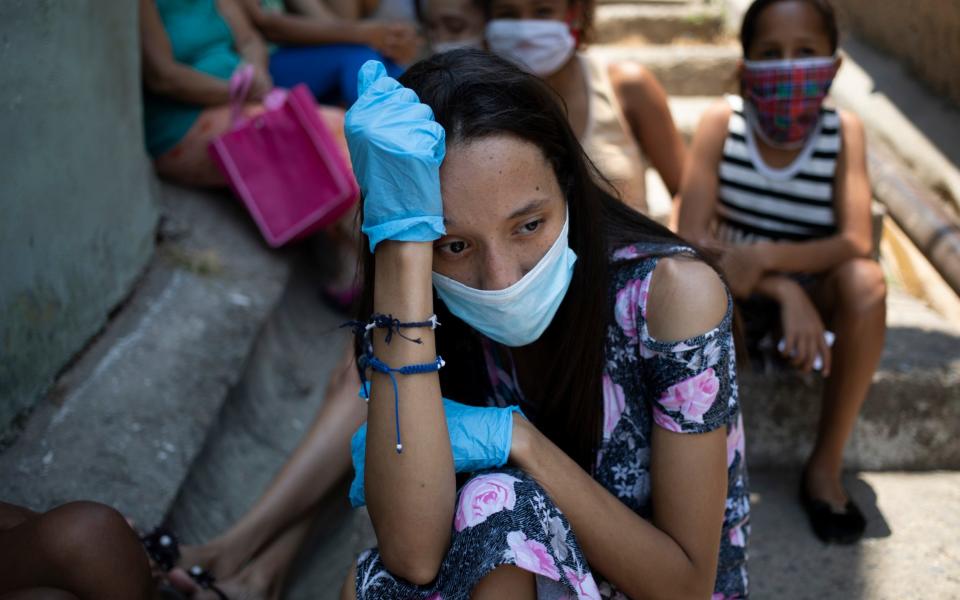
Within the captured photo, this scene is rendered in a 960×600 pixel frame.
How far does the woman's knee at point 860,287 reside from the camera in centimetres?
241

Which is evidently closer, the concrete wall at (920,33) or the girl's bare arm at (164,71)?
the girl's bare arm at (164,71)

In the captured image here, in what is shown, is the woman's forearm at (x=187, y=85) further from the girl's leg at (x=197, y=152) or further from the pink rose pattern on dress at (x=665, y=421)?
the pink rose pattern on dress at (x=665, y=421)

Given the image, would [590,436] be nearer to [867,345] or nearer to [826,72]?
[867,345]

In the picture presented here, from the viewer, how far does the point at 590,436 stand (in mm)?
1761

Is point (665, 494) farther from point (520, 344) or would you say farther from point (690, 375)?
point (520, 344)

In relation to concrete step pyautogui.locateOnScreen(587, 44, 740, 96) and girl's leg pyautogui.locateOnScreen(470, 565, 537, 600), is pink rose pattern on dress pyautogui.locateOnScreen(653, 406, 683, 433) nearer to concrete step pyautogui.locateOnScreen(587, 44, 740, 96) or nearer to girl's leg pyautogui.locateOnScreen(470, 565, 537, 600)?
girl's leg pyautogui.locateOnScreen(470, 565, 537, 600)

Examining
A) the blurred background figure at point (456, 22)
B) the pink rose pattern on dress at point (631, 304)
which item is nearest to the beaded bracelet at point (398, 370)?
the pink rose pattern on dress at point (631, 304)

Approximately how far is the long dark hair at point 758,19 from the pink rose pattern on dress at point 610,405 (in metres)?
1.44

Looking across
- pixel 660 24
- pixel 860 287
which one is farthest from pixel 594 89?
pixel 660 24

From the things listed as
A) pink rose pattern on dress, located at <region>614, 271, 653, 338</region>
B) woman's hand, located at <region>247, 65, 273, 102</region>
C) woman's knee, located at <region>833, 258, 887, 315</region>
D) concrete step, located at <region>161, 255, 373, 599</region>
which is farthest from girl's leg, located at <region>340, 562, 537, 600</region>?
woman's hand, located at <region>247, 65, 273, 102</region>

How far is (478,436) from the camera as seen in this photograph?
1.60 metres

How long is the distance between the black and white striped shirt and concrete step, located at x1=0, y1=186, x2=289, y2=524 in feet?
4.85

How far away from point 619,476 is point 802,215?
1.30 meters

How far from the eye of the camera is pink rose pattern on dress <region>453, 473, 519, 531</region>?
1506 millimetres
